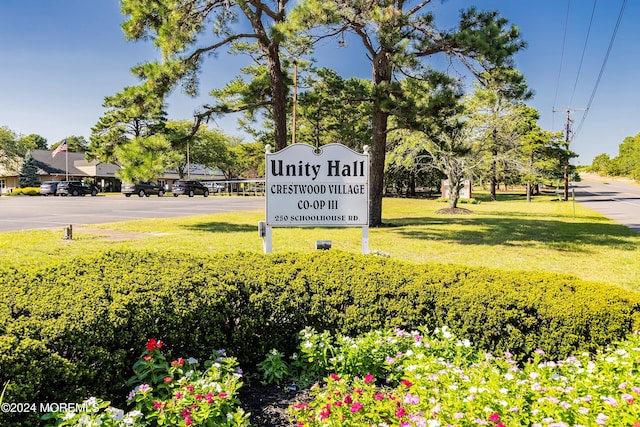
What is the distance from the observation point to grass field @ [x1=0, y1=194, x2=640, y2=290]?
7941 mm

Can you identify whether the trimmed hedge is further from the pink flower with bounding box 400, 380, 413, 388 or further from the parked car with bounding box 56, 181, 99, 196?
the parked car with bounding box 56, 181, 99, 196

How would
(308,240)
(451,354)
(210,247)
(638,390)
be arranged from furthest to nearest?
(308,240) → (210,247) → (451,354) → (638,390)

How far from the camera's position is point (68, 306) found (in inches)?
102

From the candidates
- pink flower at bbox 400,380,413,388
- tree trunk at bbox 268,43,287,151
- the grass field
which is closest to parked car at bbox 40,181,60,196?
the grass field

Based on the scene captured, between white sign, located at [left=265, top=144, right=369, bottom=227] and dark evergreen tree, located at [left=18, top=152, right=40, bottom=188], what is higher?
dark evergreen tree, located at [left=18, top=152, right=40, bottom=188]

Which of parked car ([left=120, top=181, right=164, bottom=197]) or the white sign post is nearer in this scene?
the white sign post

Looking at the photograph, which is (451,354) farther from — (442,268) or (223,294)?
(223,294)

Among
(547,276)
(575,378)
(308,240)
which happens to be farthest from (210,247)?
(575,378)

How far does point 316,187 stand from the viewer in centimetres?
573

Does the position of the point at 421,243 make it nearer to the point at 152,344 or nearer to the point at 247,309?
the point at 247,309

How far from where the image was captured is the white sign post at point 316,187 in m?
5.68

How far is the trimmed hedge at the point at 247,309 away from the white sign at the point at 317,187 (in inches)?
65.1

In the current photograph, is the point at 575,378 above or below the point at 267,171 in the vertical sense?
below

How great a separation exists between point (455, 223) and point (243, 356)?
14.2 meters
